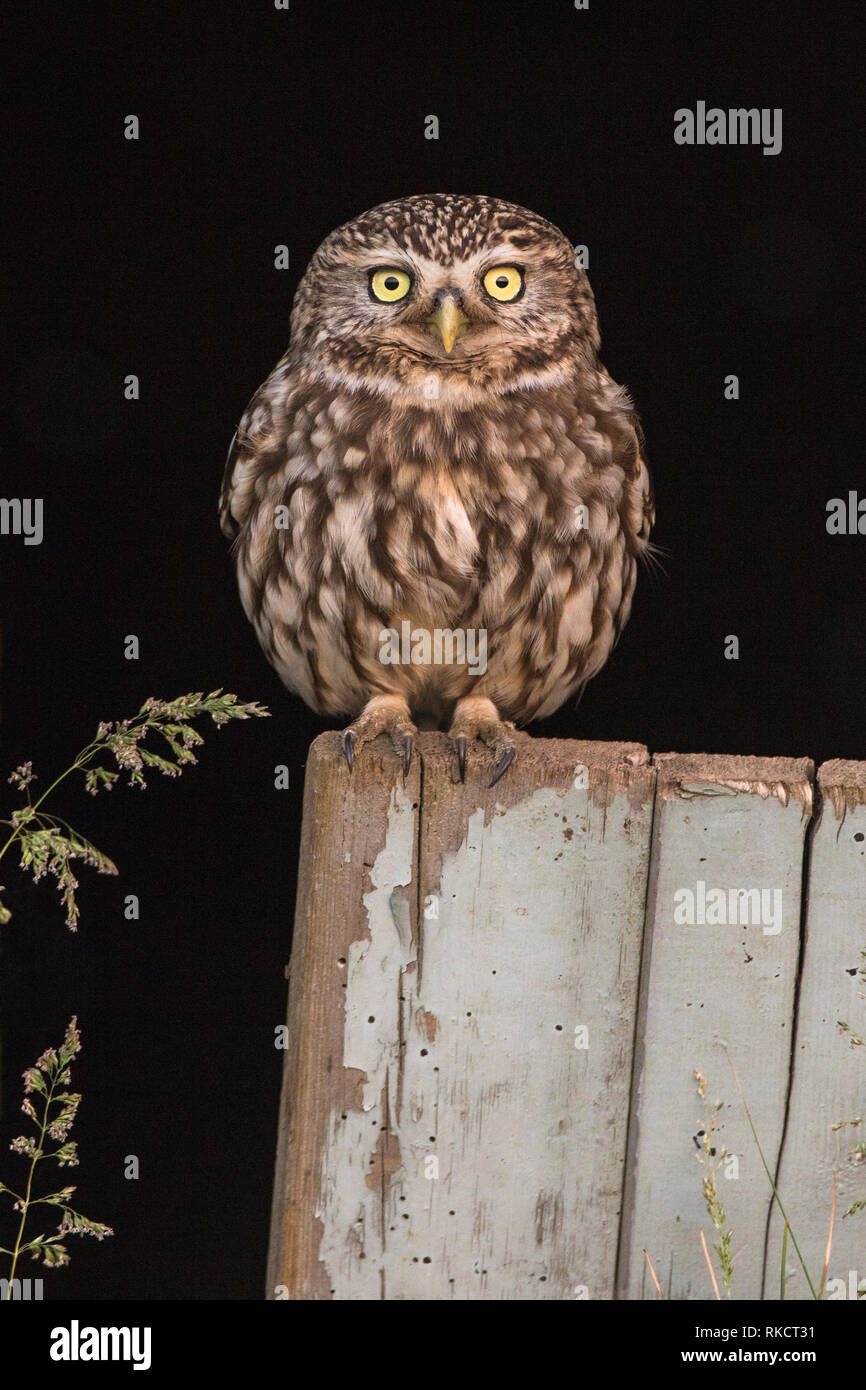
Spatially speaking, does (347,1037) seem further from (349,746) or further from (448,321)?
(448,321)

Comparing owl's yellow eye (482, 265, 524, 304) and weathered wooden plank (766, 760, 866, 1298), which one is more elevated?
owl's yellow eye (482, 265, 524, 304)

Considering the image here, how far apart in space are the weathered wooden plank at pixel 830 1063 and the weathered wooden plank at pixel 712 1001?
0.02 metres

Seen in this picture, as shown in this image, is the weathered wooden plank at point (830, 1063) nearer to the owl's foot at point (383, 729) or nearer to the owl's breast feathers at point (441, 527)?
the owl's foot at point (383, 729)

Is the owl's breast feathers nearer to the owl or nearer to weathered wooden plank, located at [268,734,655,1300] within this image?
the owl

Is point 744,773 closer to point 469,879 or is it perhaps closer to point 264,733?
point 469,879

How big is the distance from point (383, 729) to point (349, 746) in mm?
189

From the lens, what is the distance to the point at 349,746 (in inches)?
95.3

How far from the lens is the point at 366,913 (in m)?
2.32

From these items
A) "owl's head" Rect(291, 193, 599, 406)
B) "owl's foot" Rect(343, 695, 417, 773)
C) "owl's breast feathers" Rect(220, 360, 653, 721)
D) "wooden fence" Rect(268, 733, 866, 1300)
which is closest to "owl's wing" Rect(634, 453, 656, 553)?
"owl's breast feathers" Rect(220, 360, 653, 721)

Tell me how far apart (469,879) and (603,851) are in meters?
0.21

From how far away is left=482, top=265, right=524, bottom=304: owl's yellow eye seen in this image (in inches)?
114

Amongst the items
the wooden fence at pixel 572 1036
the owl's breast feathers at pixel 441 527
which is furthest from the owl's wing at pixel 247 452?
the wooden fence at pixel 572 1036

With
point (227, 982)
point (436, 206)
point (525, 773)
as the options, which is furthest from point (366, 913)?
point (227, 982)

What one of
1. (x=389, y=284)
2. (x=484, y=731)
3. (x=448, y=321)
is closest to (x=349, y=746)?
(x=484, y=731)
